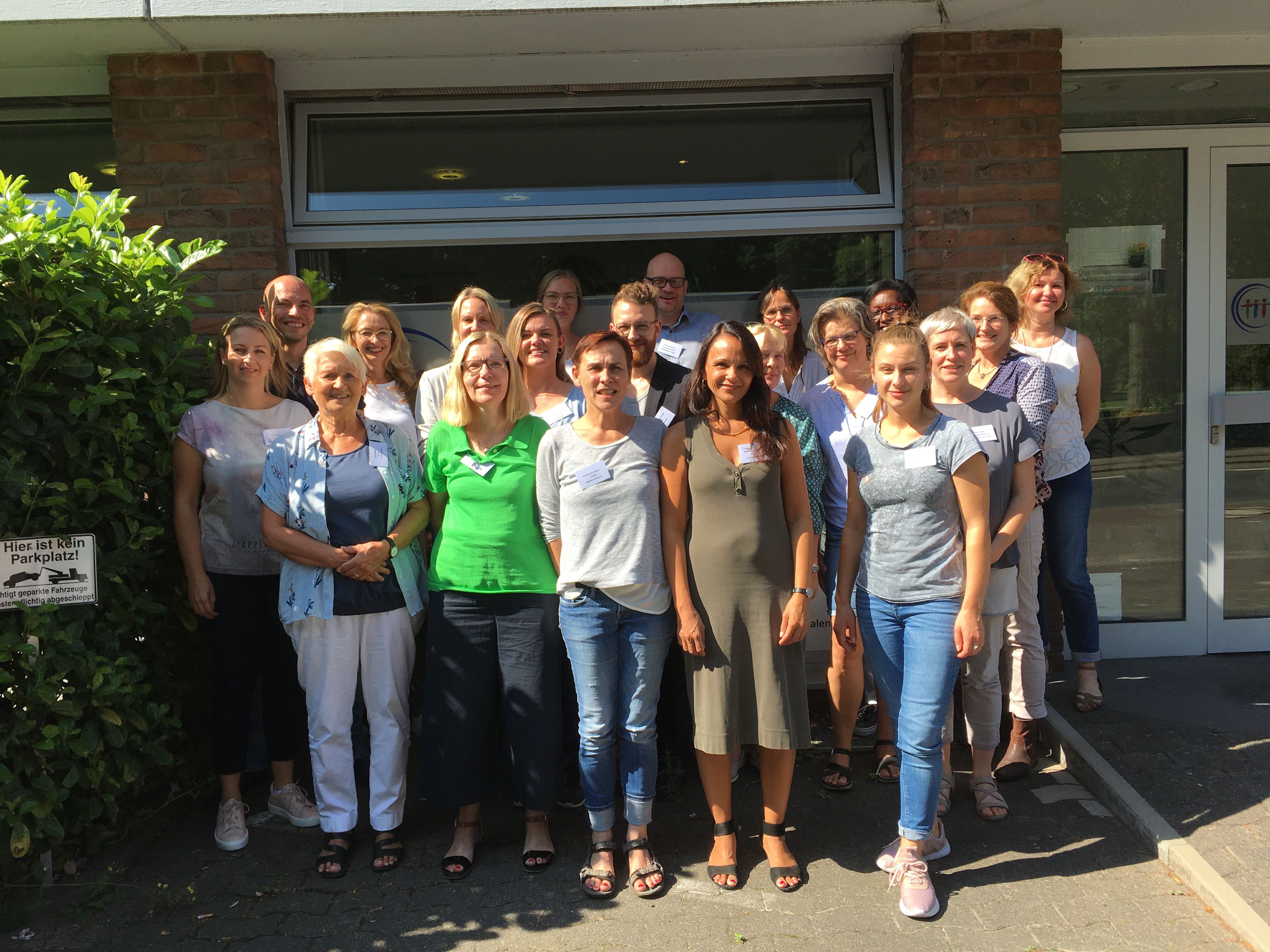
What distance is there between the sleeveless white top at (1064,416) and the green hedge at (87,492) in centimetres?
361

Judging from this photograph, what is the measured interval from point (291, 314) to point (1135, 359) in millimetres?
4402

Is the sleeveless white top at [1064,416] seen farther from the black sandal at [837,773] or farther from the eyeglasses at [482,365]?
the eyeglasses at [482,365]

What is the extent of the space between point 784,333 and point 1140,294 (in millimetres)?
2253

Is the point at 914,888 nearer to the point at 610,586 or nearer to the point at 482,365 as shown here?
the point at 610,586

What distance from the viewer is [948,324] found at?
3492 mm

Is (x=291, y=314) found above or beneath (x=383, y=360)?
above

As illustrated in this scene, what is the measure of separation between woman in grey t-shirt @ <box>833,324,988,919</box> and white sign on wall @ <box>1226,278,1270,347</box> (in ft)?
9.89

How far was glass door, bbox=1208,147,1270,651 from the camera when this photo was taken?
530cm

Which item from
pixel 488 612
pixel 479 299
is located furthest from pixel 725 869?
pixel 479 299

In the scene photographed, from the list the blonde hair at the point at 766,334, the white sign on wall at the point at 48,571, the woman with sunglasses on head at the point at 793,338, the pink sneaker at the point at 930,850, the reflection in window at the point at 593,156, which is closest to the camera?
the white sign on wall at the point at 48,571

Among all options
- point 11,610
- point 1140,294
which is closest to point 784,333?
point 1140,294

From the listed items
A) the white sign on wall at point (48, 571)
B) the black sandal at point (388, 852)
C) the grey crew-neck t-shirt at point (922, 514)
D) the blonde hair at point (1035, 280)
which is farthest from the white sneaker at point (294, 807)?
the blonde hair at point (1035, 280)

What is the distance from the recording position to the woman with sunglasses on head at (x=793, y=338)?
14.6 ft

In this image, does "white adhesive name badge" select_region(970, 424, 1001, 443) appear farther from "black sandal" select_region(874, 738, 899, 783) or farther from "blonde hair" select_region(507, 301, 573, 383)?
"blonde hair" select_region(507, 301, 573, 383)
